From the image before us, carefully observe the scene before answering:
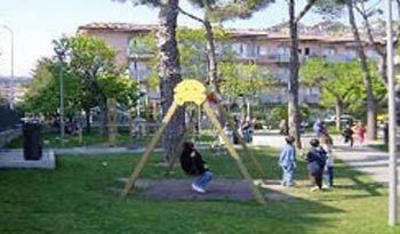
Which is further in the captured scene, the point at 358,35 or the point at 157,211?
the point at 358,35

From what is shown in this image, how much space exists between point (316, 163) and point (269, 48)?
76.0m

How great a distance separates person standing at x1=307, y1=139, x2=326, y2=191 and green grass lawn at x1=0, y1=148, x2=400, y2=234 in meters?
0.45

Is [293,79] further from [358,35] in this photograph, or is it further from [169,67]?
[358,35]

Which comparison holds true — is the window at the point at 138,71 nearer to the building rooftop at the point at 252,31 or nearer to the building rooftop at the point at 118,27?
the building rooftop at the point at 252,31

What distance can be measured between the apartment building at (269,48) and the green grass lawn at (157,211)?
57.5 m

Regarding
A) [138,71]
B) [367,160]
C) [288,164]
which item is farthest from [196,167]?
[138,71]

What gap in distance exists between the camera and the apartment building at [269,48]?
82.4 meters

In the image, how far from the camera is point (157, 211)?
14273mm

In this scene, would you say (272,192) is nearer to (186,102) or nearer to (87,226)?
(186,102)

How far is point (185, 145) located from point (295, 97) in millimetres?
15736

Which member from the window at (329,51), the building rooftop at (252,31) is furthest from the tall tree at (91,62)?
the window at (329,51)

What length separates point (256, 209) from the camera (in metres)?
15.0

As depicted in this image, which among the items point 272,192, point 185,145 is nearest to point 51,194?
point 185,145

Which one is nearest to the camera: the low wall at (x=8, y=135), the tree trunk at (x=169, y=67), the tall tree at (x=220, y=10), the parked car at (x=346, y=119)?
the tree trunk at (x=169, y=67)
